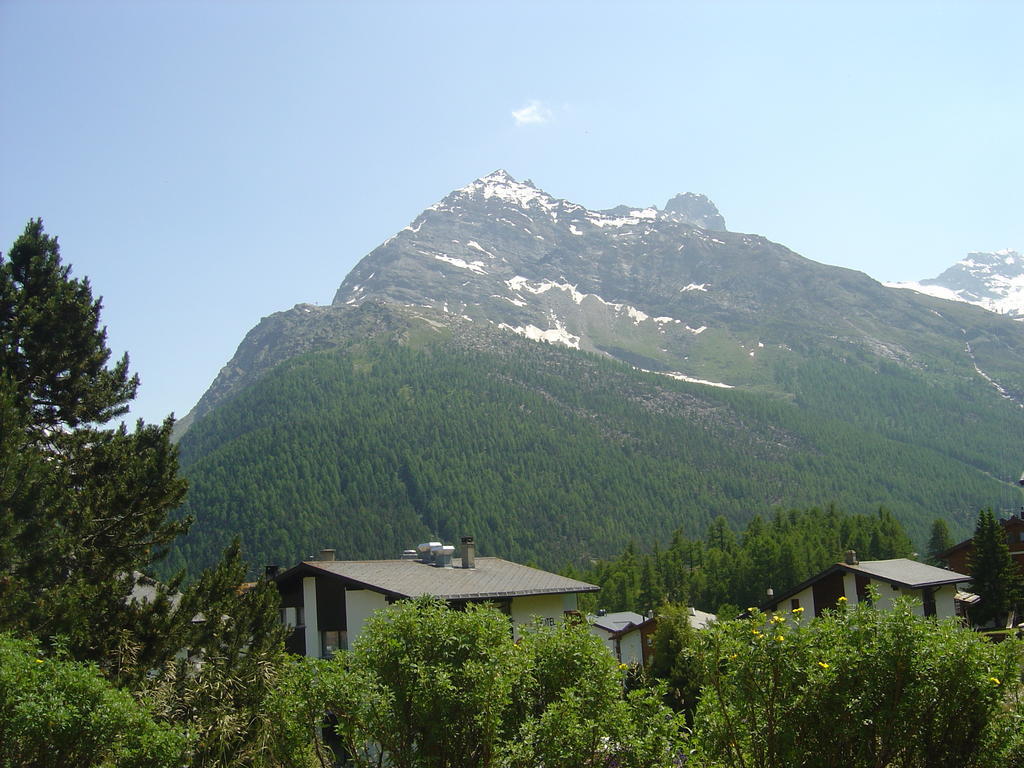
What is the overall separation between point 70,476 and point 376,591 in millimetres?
12512

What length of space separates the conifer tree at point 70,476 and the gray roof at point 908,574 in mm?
35536

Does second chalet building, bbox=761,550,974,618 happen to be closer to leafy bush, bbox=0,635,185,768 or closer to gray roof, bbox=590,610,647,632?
gray roof, bbox=590,610,647,632

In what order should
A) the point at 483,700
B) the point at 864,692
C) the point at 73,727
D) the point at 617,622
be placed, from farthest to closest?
the point at 617,622
the point at 73,727
the point at 483,700
the point at 864,692

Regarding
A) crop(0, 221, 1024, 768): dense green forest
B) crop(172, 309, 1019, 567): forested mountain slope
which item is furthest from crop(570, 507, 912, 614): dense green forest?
crop(0, 221, 1024, 768): dense green forest

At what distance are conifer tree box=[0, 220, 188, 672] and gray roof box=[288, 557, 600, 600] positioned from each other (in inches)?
380

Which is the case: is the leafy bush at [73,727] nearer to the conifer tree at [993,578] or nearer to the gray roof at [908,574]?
the gray roof at [908,574]

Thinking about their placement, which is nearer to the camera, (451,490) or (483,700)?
(483,700)

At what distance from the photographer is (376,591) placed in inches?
1225

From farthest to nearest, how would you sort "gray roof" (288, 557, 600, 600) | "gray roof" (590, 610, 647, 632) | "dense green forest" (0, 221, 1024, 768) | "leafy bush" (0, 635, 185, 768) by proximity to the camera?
"gray roof" (590, 610, 647, 632)
"gray roof" (288, 557, 600, 600)
"leafy bush" (0, 635, 185, 768)
"dense green forest" (0, 221, 1024, 768)

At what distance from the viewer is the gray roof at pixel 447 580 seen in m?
31.3

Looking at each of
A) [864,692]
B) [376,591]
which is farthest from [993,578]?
[864,692]

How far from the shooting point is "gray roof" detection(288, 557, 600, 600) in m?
31.3

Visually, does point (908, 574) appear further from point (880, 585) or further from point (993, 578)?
point (993, 578)

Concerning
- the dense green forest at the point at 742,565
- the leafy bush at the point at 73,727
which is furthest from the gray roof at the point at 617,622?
the leafy bush at the point at 73,727
